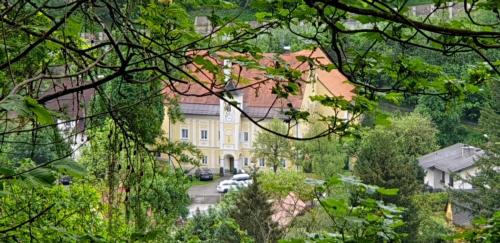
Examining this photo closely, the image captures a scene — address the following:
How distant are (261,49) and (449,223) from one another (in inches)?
656

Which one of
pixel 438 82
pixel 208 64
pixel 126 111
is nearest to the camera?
pixel 208 64

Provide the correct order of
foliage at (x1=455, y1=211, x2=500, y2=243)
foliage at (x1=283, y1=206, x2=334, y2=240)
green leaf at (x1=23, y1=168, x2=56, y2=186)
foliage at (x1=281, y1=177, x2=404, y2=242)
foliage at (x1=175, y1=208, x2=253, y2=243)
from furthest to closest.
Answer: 1. foliage at (x1=283, y1=206, x2=334, y2=240)
2. foliage at (x1=175, y1=208, x2=253, y2=243)
3. foliage at (x1=455, y1=211, x2=500, y2=243)
4. foliage at (x1=281, y1=177, x2=404, y2=242)
5. green leaf at (x1=23, y1=168, x2=56, y2=186)

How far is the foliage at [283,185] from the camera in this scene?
1409 centimetres

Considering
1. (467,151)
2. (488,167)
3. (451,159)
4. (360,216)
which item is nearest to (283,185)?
(488,167)

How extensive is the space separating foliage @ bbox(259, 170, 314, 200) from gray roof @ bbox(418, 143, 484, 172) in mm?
6798

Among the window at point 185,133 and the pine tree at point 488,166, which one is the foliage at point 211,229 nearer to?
the pine tree at point 488,166

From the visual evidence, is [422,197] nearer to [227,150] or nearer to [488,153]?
[488,153]

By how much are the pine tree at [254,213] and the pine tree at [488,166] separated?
210 inches

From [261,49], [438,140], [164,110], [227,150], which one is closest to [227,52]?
[261,49]

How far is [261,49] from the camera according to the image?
1.95m

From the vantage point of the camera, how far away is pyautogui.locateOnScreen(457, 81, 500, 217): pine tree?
15.6 metres

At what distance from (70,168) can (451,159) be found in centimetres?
2225

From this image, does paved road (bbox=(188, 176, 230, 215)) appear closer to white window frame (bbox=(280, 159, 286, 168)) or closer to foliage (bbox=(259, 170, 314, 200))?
white window frame (bbox=(280, 159, 286, 168))

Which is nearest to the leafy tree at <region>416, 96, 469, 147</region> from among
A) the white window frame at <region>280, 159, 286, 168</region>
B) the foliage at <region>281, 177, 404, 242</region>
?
the white window frame at <region>280, 159, 286, 168</region>
